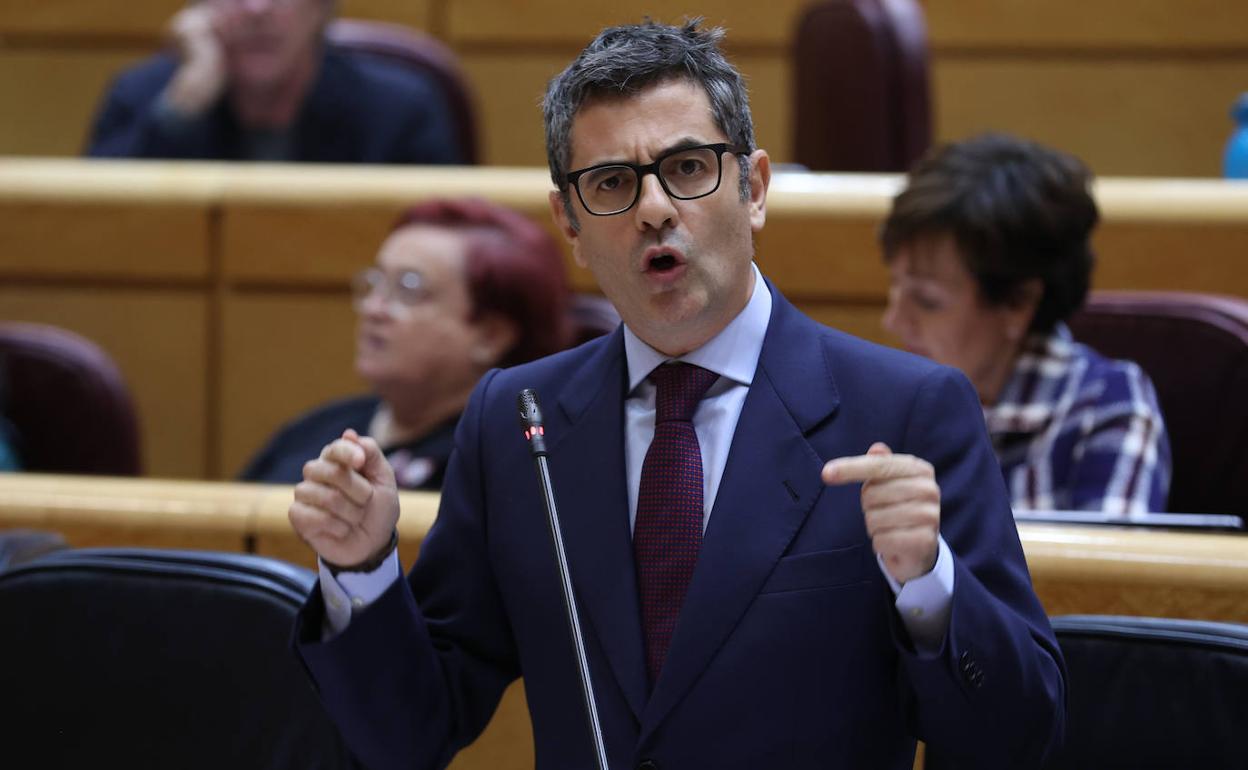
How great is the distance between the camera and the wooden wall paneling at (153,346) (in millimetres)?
1582

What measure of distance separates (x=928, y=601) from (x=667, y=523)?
0.11 m

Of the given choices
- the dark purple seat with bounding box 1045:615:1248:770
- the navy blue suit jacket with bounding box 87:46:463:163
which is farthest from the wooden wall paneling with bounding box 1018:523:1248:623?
the navy blue suit jacket with bounding box 87:46:463:163

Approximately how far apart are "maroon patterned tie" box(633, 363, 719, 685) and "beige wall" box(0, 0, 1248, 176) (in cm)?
137

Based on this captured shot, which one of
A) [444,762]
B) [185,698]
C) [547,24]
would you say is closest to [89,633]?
[185,698]

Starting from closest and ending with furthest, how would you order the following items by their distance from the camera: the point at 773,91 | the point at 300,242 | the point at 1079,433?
the point at 1079,433 → the point at 300,242 → the point at 773,91

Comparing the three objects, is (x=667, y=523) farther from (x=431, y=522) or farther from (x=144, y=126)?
(x=144, y=126)

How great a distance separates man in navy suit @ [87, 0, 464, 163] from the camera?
178 cm

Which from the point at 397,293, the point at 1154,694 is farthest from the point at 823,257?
the point at 1154,694

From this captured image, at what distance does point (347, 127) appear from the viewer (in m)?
1.80

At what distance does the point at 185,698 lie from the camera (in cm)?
79

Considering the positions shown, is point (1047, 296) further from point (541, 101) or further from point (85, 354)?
point (85, 354)

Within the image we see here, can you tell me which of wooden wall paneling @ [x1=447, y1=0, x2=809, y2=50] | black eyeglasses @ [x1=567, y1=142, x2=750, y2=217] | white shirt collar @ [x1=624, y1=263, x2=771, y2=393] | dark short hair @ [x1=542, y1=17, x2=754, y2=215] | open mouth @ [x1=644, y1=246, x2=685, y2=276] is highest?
wooden wall paneling @ [x1=447, y1=0, x2=809, y2=50]

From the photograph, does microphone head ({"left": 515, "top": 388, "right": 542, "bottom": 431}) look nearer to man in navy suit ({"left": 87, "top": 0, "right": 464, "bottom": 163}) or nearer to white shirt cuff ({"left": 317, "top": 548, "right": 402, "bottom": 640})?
white shirt cuff ({"left": 317, "top": 548, "right": 402, "bottom": 640})

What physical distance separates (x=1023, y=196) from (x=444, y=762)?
2.18 feet
